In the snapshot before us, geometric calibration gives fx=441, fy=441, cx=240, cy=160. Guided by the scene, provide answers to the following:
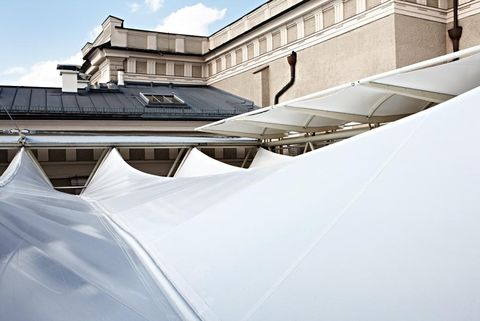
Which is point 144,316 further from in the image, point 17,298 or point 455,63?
point 455,63

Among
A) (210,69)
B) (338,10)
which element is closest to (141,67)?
(210,69)

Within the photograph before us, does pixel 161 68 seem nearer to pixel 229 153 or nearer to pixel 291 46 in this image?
pixel 291 46

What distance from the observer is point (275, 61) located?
13000 millimetres

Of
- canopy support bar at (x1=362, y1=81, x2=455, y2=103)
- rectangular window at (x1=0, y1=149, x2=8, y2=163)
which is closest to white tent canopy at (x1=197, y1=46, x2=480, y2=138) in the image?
canopy support bar at (x1=362, y1=81, x2=455, y2=103)

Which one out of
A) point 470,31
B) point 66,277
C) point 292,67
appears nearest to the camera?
point 66,277

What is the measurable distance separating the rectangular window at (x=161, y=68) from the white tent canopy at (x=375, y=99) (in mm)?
6700

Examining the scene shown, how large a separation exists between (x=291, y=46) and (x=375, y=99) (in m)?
5.78

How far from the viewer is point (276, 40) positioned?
12.9 metres

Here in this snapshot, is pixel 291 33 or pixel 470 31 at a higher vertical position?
pixel 291 33

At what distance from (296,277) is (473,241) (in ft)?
1.93

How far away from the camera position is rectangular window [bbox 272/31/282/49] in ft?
41.8

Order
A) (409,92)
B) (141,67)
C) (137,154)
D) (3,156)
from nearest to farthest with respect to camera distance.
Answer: (409,92) < (3,156) < (137,154) < (141,67)

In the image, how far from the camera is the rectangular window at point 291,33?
1210cm

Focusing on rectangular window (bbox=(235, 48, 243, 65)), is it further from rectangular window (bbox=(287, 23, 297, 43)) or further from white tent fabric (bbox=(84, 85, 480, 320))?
white tent fabric (bbox=(84, 85, 480, 320))
